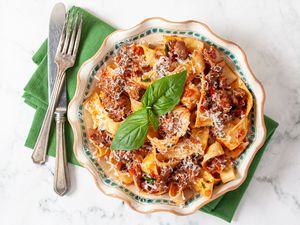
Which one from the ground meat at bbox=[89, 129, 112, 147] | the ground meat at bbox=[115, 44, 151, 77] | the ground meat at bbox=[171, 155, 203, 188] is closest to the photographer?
the ground meat at bbox=[171, 155, 203, 188]

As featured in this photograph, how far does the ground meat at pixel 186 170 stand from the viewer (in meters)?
3.65

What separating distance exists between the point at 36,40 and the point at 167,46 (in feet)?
5.17

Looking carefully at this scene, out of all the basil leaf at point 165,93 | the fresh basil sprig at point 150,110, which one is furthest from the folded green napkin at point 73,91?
the basil leaf at point 165,93

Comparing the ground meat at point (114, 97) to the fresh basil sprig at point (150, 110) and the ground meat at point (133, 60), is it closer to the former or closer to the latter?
the ground meat at point (133, 60)

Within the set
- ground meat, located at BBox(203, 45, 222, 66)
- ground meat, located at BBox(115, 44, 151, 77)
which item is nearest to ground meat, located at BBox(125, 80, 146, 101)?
ground meat, located at BBox(115, 44, 151, 77)

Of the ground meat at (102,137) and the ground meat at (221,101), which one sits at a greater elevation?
the ground meat at (221,101)

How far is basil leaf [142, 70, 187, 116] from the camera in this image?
3412 mm

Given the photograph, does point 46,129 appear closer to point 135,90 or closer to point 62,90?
point 62,90

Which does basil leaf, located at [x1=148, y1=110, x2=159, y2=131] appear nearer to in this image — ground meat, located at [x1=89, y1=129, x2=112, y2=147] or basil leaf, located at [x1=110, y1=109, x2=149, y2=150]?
basil leaf, located at [x1=110, y1=109, x2=149, y2=150]

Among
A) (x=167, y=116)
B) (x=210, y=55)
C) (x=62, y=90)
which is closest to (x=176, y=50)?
(x=210, y=55)

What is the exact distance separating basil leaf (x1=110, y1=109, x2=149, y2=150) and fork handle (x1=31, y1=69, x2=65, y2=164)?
934mm

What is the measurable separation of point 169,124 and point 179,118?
11 centimetres

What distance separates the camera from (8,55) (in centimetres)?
448

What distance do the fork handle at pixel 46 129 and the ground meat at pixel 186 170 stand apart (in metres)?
1.39
